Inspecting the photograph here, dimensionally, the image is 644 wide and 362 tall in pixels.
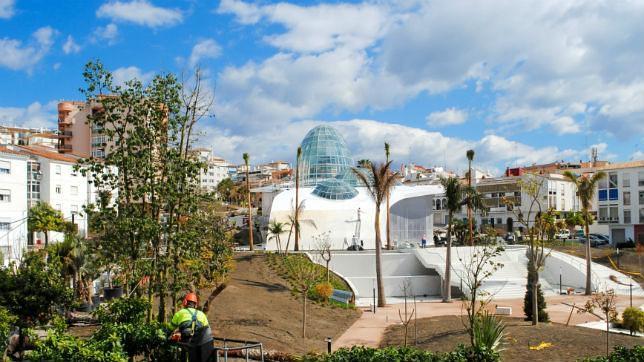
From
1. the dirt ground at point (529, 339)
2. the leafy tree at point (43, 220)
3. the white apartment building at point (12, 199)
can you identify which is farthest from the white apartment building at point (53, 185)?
the dirt ground at point (529, 339)

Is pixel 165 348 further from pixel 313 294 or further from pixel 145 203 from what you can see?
pixel 313 294

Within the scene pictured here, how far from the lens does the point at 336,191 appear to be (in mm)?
52094

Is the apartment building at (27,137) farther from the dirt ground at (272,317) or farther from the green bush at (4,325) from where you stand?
the green bush at (4,325)

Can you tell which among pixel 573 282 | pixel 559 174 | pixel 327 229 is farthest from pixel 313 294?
pixel 559 174

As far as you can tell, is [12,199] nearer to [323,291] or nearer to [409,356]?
[323,291]

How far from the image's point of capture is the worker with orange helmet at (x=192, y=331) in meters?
8.27

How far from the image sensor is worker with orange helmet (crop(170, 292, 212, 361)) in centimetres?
827

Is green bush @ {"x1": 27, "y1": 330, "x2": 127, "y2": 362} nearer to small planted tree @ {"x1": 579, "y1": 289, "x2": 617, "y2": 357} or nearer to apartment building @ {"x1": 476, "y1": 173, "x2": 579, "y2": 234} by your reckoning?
small planted tree @ {"x1": 579, "y1": 289, "x2": 617, "y2": 357}

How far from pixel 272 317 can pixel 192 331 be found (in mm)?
12221

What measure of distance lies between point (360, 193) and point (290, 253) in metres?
16.5

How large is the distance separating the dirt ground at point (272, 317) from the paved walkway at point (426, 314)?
52 cm

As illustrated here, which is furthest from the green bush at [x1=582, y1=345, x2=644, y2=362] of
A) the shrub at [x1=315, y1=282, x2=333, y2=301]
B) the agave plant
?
the shrub at [x1=315, y1=282, x2=333, y2=301]

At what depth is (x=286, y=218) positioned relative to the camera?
48969mm

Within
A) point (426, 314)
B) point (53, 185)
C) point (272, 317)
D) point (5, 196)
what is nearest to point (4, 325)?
point (272, 317)
